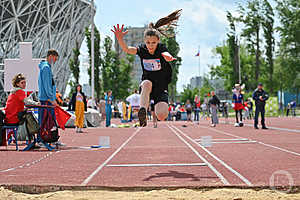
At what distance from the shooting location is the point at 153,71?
609 centimetres

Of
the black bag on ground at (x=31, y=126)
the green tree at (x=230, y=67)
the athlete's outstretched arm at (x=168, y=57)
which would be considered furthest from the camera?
the green tree at (x=230, y=67)

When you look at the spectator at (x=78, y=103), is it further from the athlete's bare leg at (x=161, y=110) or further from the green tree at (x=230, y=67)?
the green tree at (x=230, y=67)

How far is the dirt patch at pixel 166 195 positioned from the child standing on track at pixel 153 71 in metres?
2.04

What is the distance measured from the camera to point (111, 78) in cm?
4250

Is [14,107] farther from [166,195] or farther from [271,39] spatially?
[271,39]

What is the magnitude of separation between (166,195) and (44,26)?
45137 mm

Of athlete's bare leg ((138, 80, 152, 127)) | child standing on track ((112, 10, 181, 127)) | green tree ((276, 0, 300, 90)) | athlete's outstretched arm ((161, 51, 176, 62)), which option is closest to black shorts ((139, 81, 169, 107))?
child standing on track ((112, 10, 181, 127))

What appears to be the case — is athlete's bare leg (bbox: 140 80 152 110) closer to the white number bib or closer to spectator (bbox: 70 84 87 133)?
the white number bib

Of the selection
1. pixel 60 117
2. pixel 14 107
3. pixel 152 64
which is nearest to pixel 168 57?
pixel 152 64

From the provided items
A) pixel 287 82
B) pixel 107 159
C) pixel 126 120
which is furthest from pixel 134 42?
pixel 107 159

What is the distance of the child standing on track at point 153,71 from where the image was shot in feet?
19.6

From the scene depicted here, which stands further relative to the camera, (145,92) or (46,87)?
(46,87)

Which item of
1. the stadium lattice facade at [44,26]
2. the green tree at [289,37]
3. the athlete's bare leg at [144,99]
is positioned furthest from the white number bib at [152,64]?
the green tree at [289,37]

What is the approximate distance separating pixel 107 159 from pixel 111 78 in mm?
36233
